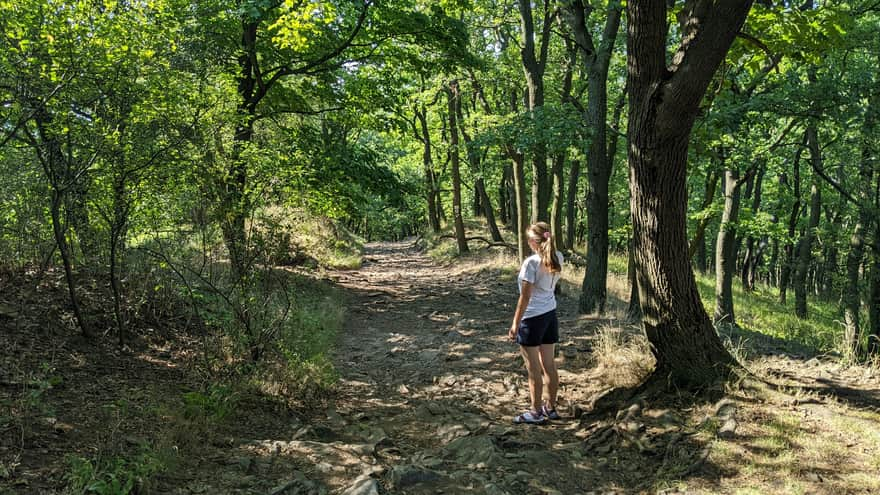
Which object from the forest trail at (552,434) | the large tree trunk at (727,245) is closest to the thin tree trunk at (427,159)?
the large tree trunk at (727,245)

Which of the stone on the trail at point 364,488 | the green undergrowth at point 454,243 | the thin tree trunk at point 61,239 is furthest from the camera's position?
the green undergrowth at point 454,243

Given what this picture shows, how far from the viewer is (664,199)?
16.8ft

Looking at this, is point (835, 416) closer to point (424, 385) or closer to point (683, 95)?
point (683, 95)

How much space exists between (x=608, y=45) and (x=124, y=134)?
7.83m

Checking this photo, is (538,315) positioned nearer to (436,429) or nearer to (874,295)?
(436,429)

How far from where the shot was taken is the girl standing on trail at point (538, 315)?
536 cm

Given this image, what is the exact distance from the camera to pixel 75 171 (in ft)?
17.4

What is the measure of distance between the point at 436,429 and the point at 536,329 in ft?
5.07

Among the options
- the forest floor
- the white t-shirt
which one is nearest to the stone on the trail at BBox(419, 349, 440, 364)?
the forest floor

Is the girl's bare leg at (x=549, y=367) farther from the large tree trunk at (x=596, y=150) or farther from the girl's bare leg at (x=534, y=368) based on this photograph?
the large tree trunk at (x=596, y=150)

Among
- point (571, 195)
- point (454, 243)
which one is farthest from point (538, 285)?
point (454, 243)

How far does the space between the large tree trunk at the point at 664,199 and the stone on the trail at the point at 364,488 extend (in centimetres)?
315

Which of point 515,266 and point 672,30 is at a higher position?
point 672,30

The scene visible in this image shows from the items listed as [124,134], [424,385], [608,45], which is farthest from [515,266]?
[124,134]
